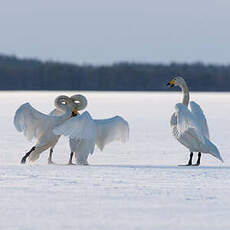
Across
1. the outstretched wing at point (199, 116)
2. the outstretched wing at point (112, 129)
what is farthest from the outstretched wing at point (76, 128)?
the outstretched wing at point (199, 116)

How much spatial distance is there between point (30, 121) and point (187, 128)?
198cm

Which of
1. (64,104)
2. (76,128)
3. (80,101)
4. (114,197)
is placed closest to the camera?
(114,197)

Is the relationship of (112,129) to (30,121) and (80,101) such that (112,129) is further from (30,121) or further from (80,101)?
(30,121)

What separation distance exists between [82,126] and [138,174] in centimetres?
143

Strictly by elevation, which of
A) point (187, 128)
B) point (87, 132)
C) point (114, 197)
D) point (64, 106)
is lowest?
point (114, 197)

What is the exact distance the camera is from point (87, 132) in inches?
311

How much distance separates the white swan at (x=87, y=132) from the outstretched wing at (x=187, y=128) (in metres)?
0.76

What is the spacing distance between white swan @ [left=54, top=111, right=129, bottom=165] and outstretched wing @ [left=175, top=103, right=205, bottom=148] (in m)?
0.76

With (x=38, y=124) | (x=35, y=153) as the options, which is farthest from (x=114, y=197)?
(x=35, y=153)

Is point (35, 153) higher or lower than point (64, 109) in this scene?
lower

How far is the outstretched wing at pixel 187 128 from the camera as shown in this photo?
7.88m

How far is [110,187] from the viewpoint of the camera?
566 cm

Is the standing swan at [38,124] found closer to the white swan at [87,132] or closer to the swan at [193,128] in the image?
the white swan at [87,132]

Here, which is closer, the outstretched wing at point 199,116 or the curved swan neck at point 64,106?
the outstretched wing at point 199,116
